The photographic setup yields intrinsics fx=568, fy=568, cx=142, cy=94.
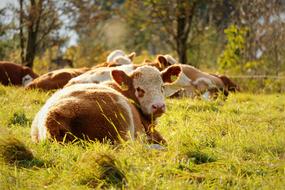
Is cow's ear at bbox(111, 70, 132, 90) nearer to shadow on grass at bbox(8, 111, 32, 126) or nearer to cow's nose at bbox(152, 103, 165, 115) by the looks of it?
cow's nose at bbox(152, 103, 165, 115)

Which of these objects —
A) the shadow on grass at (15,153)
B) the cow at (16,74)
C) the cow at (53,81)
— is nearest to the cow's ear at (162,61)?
the cow at (53,81)

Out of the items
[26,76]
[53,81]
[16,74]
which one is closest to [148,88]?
[53,81]

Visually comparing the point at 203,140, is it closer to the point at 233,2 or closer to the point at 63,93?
the point at 63,93

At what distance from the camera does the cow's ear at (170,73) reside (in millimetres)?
7918

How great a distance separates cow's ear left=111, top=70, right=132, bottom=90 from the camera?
721cm

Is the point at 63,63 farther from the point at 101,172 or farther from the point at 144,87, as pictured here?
the point at 101,172

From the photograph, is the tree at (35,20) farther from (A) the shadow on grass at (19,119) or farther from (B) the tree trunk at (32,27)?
(A) the shadow on grass at (19,119)

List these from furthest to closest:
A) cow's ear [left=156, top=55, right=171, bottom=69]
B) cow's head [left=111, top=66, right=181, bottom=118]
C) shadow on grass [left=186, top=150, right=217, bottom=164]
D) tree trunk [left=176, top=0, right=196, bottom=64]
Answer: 1. tree trunk [left=176, top=0, right=196, bottom=64]
2. cow's ear [left=156, top=55, right=171, bottom=69]
3. cow's head [left=111, top=66, right=181, bottom=118]
4. shadow on grass [left=186, top=150, right=217, bottom=164]

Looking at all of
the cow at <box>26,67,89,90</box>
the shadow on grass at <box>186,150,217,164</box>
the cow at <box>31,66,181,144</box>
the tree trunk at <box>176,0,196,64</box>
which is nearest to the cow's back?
the cow at <box>31,66,181,144</box>

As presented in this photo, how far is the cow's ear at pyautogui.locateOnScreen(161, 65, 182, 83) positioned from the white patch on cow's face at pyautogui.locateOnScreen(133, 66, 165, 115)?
581mm

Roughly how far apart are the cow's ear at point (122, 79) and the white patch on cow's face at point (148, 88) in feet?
0.30

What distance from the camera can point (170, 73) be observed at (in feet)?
26.1

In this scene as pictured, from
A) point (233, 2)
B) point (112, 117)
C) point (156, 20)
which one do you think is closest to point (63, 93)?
point (112, 117)

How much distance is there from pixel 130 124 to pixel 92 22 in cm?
2041
